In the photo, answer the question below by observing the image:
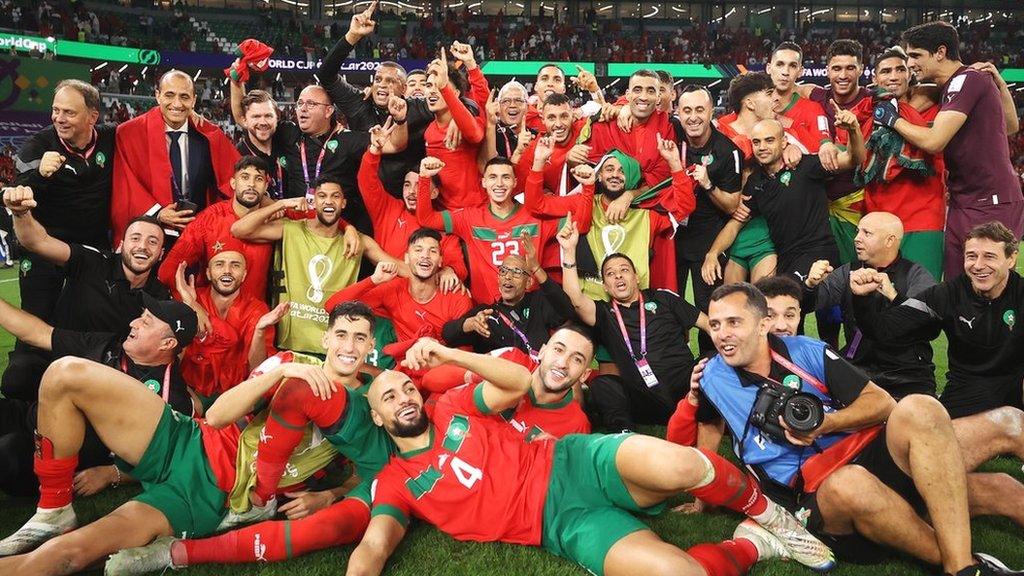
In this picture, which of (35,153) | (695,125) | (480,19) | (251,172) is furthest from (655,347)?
(480,19)

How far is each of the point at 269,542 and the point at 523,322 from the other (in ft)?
7.87

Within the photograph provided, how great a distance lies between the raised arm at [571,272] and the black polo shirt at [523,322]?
52 millimetres

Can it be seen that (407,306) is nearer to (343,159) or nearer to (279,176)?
(343,159)

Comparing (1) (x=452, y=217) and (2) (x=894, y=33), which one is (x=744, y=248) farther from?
(2) (x=894, y=33)

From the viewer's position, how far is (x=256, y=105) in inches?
249

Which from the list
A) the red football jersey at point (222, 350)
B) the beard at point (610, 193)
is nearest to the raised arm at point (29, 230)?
the red football jersey at point (222, 350)

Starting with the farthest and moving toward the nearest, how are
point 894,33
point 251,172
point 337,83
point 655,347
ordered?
point 894,33 < point 337,83 < point 251,172 < point 655,347

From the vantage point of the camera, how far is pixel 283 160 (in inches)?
252

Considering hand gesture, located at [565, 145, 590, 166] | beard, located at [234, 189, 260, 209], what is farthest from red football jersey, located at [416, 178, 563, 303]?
beard, located at [234, 189, 260, 209]

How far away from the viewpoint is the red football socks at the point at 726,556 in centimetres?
328

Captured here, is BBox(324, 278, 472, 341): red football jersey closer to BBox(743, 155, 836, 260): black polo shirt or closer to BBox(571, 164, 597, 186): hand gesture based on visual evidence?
BBox(571, 164, 597, 186): hand gesture

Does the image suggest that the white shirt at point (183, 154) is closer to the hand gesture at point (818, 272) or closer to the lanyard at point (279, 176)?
the lanyard at point (279, 176)

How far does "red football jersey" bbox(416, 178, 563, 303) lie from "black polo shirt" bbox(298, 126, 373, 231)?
2.56ft

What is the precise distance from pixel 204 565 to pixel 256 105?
3.98m
